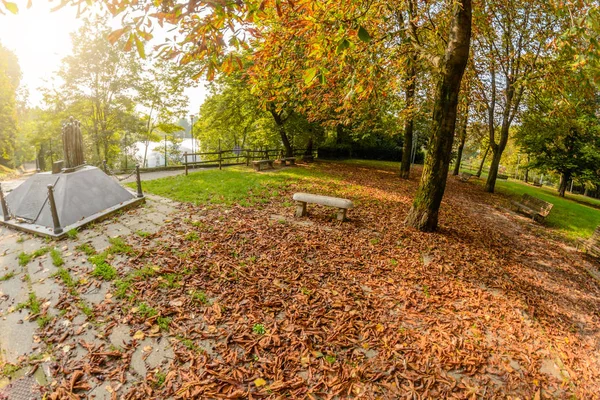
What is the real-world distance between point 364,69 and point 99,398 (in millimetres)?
6319

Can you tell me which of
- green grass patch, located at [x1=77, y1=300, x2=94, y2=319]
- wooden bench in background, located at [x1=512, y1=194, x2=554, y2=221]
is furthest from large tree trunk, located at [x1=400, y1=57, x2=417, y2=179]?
green grass patch, located at [x1=77, y1=300, x2=94, y2=319]

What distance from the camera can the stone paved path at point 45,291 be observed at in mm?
2982

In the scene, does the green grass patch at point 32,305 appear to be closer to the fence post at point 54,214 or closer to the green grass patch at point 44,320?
the green grass patch at point 44,320

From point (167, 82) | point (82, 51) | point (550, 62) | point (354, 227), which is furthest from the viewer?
point (167, 82)

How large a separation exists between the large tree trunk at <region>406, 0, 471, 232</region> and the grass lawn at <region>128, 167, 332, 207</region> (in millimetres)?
4779

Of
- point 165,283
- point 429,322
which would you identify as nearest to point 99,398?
point 165,283

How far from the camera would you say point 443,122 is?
239 inches

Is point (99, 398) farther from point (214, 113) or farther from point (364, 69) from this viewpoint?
point (214, 113)

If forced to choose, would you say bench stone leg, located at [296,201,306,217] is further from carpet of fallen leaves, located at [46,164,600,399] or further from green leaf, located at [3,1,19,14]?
green leaf, located at [3,1,19,14]

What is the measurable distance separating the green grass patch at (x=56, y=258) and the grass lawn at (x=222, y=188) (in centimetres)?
359

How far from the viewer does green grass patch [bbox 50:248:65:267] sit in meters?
4.80

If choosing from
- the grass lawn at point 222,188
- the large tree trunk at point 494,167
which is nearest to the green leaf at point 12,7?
the grass lawn at point 222,188

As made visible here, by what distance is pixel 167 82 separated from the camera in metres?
19.8

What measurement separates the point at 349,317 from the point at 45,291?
175 inches
